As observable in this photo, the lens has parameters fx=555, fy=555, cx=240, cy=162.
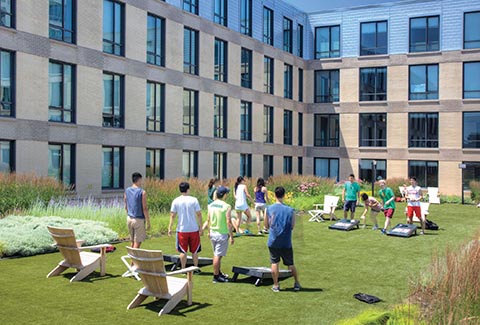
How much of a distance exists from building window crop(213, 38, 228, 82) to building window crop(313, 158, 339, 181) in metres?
14.2

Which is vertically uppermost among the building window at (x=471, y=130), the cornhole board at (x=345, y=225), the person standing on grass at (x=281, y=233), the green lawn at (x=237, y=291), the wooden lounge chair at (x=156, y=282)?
the building window at (x=471, y=130)

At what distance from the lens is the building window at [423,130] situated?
43375 millimetres

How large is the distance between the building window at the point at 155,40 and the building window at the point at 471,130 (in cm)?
2420

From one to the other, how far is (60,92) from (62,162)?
10.7 ft

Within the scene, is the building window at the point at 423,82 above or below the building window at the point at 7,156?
above

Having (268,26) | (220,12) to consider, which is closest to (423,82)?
(268,26)

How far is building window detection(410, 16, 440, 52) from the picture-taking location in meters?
43.4


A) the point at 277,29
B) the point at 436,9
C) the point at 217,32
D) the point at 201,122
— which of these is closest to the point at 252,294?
the point at 201,122

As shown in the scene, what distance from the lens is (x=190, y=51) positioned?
34156 millimetres

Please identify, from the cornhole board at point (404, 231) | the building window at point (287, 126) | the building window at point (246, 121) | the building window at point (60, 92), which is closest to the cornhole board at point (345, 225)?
the cornhole board at point (404, 231)

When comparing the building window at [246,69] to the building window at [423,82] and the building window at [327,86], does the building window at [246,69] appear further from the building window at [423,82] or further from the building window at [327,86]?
the building window at [423,82]

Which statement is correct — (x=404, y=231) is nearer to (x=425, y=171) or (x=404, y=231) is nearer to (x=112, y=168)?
(x=112, y=168)

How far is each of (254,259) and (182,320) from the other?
588 cm

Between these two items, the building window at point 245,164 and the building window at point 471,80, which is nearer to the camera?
the building window at point 245,164
